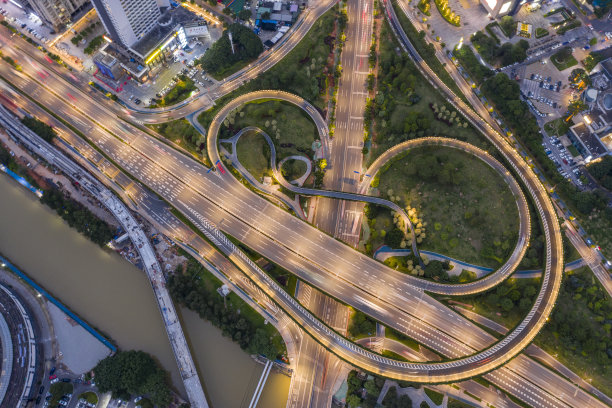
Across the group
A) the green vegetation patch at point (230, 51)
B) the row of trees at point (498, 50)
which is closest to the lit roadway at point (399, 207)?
the green vegetation patch at point (230, 51)

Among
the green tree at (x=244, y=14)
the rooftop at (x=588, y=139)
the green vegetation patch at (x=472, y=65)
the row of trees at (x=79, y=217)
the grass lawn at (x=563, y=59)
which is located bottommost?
the row of trees at (x=79, y=217)

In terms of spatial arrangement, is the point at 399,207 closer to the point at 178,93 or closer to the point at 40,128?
the point at 178,93

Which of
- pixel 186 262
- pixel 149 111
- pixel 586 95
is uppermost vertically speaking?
pixel 586 95

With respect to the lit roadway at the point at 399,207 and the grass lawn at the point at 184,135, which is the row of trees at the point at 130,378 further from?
the grass lawn at the point at 184,135

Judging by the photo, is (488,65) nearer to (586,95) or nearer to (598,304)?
(586,95)

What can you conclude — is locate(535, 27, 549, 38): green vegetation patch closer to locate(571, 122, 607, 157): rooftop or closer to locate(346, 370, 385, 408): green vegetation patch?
locate(571, 122, 607, 157): rooftop

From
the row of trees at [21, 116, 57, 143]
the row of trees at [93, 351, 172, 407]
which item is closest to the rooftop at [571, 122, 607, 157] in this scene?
the row of trees at [93, 351, 172, 407]

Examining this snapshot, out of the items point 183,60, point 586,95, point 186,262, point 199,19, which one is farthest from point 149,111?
point 586,95
